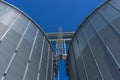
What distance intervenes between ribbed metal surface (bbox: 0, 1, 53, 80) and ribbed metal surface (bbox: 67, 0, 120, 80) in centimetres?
175

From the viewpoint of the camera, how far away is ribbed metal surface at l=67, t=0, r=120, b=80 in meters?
6.94

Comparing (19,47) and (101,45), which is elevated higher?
(19,47)

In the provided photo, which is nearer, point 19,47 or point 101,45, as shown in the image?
point 101,45

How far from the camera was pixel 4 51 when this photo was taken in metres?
7.53

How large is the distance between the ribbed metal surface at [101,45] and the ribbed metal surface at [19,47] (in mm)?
1751

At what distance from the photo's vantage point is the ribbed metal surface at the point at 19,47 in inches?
284

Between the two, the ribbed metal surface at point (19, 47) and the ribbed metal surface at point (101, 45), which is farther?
the ribbed metal surface at point (19, 47)

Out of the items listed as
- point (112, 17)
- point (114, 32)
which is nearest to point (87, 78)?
point (114, 32)

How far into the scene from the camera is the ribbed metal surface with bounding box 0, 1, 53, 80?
721 centimetres

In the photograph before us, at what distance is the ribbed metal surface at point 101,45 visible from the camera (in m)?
6.94

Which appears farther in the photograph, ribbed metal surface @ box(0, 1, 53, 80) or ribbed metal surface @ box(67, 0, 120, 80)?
ribbed metal surface @ box(0, 1, 53, 80)

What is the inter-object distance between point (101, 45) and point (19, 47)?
285cm

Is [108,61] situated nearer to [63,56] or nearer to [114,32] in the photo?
[114,32]

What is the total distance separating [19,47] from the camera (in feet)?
28.0
